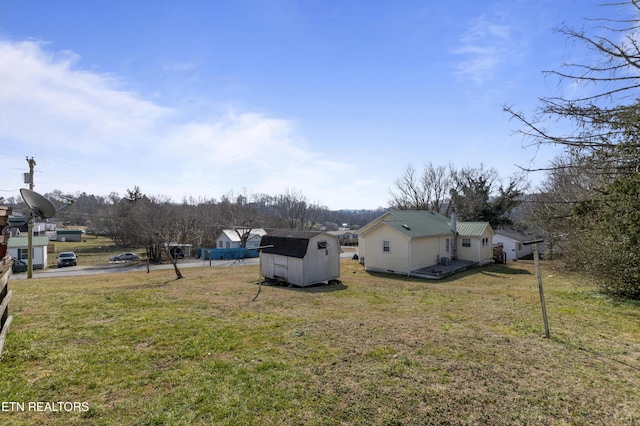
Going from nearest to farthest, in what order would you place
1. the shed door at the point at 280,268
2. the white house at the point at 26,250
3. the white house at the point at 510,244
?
the shed door at the point at 280,268 → the white house at the point at 26,250 → the white house at the point at 510,244

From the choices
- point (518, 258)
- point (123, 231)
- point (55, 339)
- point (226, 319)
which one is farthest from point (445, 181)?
point (123, 231)

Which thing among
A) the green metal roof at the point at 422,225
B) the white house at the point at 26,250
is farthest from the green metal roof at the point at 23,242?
the green metal roof at the point at 422,225

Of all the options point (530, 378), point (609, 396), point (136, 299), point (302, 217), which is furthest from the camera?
point (302, 217)

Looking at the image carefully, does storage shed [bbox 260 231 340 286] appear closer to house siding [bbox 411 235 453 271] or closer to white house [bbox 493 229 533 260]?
house siding [bbox 411 235 453 271]

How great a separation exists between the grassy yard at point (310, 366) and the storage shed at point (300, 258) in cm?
664

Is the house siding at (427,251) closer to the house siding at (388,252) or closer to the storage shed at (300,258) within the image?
the house siding at (388,252)

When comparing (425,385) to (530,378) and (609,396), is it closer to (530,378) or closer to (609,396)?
(530,378)

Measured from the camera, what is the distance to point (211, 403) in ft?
13.6

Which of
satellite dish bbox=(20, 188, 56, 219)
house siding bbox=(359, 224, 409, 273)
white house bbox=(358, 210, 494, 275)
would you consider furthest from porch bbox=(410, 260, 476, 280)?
satellite dish bbox=(20, 188, 56, 219)

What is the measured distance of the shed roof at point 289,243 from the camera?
54.4 feet

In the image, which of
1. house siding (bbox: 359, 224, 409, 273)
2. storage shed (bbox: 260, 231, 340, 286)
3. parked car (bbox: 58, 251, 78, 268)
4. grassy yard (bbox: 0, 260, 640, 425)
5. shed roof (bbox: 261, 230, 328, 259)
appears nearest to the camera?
grassy yard (bbox: 0, 260, 640, 425)

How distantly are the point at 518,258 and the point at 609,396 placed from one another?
3430cm

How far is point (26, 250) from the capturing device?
31.8 m

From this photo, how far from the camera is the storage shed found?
1644 cm
